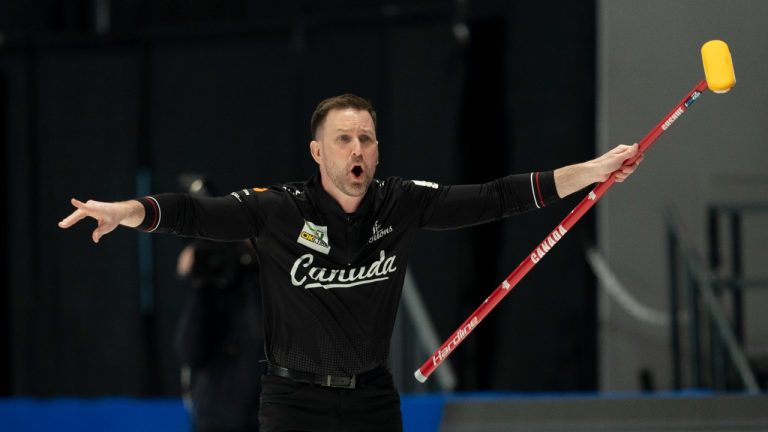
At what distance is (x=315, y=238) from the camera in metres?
3.82

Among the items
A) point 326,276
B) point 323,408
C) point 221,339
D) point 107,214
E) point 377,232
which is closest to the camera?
point 107,214

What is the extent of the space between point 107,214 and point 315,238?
0.71 metres

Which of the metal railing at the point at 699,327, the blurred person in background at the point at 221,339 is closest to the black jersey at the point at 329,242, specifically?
the blurred person in background at the point at 221,339

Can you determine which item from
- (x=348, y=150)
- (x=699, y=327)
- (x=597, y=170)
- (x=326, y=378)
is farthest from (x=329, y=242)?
(x=699, y=327)

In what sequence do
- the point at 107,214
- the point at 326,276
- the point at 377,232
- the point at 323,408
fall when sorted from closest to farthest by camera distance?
the point at 107,214 → the point at 323,408 → the point at 326,276 → the point at 377,232

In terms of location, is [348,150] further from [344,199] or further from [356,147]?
[344,199]

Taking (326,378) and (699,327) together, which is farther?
(699,327)

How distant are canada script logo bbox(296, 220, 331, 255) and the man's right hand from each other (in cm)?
54

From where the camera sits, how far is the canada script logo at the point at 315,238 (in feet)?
12.5

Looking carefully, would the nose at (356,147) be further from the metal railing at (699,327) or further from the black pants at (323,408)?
the metal railing at (699,327)

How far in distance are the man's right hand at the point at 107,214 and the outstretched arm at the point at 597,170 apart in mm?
1420

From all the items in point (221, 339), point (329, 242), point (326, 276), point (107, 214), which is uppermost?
point (107, 214)

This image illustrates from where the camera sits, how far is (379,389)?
371cm

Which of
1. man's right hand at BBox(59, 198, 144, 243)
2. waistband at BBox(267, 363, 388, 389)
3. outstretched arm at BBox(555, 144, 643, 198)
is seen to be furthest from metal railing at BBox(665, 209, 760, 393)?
man's right hand at BBox(59, 198, 144, 243)
